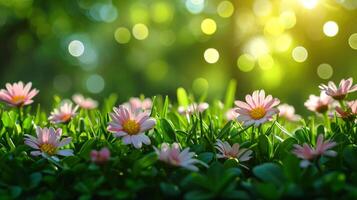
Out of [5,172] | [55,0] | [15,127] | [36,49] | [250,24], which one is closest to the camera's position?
[5,172]

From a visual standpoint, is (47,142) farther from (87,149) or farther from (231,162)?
(231,162)

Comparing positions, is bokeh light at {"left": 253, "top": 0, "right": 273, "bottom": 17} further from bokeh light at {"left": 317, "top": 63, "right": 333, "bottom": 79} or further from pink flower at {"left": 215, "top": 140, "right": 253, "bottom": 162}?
pink flower at {"left": 215, "top": 140, "right": 253, "bottom": 162}

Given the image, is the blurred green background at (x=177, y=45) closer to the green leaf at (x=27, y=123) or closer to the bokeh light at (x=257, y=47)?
the bokeh light at (x=257, y=47)

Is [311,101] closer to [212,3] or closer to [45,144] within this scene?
[45,144]

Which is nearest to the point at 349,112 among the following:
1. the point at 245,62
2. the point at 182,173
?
the point at 182,173

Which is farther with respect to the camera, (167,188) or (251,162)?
(251,162)

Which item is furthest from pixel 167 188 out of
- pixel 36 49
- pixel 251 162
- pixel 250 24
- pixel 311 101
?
pixel 36 49
